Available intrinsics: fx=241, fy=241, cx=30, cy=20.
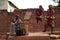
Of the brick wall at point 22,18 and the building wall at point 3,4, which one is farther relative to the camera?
the building wall at point 3,4

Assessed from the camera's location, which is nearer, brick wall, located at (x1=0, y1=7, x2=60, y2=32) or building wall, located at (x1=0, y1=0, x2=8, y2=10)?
brick wall, located at (x1=0, y1=7, x2=60, y2=32)

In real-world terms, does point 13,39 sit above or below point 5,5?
below

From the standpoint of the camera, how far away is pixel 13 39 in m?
13.3

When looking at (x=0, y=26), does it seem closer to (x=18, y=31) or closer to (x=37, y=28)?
(x=37, y=28)

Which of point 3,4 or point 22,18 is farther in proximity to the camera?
point 3,4

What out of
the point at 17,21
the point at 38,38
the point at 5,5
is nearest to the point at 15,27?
the point at 17,21

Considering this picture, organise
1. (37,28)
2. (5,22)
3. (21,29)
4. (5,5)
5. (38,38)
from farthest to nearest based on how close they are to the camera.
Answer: (5,5) → (5,22) → (37,28) → (21,29) → (38,38)

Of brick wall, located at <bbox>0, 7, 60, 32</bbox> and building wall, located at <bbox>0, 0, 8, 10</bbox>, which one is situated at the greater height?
building wall, located at <bbox>0, 0, 8, 10</bbox>

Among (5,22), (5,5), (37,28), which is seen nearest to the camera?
(37,28)

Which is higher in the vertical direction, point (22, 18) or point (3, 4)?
point (3, 4)

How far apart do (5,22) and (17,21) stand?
8324mm

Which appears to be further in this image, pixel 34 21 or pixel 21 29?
pixel 34 21

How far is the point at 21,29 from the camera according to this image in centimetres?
1373

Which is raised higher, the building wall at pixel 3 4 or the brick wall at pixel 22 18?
the building wall at pixel 3 4
